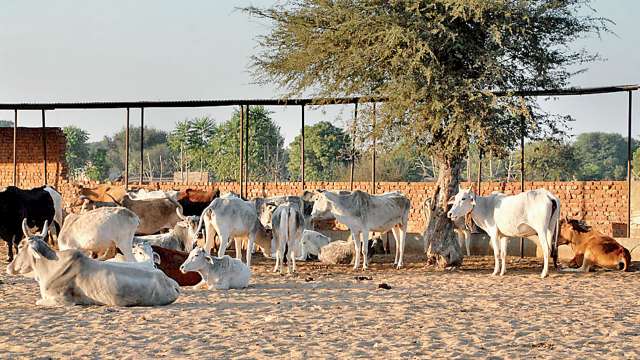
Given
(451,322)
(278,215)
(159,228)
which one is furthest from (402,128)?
(451,322)

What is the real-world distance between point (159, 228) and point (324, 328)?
37.0 ft

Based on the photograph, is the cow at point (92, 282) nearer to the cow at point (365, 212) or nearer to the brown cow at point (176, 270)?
the brown cow at point (176, 270)

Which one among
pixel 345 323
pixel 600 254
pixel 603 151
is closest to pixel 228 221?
pixel 345 323

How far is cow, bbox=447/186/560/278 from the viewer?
17.1 meters

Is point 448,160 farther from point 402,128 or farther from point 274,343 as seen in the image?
point 274,343

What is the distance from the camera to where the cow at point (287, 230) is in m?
17.0

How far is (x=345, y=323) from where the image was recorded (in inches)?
418

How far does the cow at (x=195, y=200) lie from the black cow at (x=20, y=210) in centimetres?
318

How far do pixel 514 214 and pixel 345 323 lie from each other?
302 inches

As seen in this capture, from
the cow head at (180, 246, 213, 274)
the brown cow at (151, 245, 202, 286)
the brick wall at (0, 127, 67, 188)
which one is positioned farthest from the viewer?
the brick wall at (0, 127, 67, 188)

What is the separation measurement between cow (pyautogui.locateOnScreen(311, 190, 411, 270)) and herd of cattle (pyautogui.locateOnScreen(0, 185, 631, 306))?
0.8 inches

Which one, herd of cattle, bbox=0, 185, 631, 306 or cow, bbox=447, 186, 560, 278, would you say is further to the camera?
cow, bbox=447, 186, 560, 278

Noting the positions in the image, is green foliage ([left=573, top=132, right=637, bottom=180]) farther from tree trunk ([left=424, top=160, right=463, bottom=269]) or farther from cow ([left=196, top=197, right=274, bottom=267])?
cow ([left=196, top=197, right=274, bottom=267])

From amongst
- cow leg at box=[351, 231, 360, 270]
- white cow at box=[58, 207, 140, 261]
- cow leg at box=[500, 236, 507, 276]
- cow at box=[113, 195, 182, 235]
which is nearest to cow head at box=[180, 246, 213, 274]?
white cow at box=[58, 207, 140, 261]
